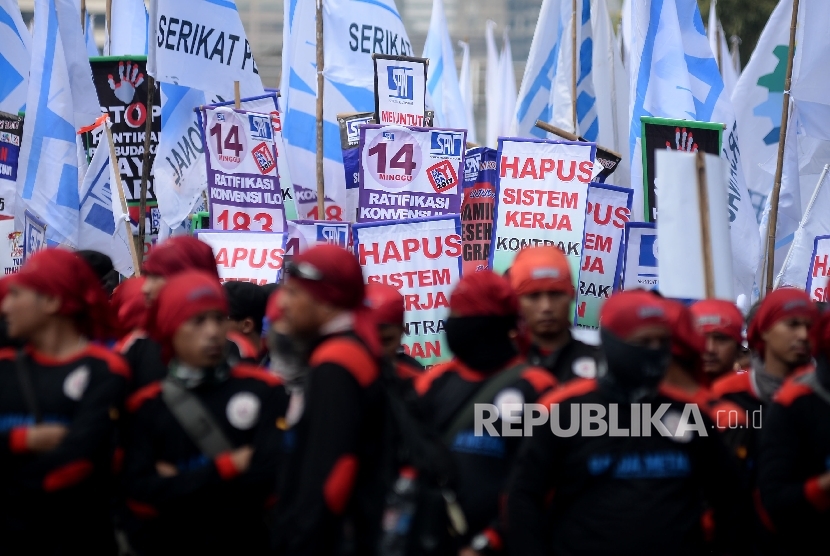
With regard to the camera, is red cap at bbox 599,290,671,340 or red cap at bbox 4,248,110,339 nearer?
red cap at bbox 599,290,671,340

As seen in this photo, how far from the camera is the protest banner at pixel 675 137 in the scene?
1098cm

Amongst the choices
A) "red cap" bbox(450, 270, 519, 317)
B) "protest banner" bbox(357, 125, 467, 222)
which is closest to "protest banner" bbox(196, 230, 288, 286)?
"protest banner" bbox(357, 125, 467, 222)

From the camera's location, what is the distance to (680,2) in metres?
13.0

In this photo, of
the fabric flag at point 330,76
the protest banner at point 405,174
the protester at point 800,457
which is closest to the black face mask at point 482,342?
the protester at point 800,457

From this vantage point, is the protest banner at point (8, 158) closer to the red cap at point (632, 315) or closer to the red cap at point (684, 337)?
the red cap at point (684, 337)

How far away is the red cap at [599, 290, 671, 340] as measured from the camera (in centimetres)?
403

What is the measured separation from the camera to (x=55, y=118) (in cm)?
1092

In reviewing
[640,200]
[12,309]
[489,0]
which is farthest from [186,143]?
[489,0]

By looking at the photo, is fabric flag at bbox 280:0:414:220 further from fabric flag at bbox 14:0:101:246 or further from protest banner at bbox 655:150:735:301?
protest banner at bbox 655:150:735:301

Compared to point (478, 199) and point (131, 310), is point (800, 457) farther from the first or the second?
point (478, 199)

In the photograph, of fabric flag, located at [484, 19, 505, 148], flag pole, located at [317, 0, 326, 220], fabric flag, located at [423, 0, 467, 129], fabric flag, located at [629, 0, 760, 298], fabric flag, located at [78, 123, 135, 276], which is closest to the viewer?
fabric flag, located at [78, 123, 135, 276]

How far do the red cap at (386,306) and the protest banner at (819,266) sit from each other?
596cm

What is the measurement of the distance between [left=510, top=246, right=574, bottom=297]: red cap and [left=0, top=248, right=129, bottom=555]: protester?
1.70 metres

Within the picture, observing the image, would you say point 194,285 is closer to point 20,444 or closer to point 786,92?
point 20,444
